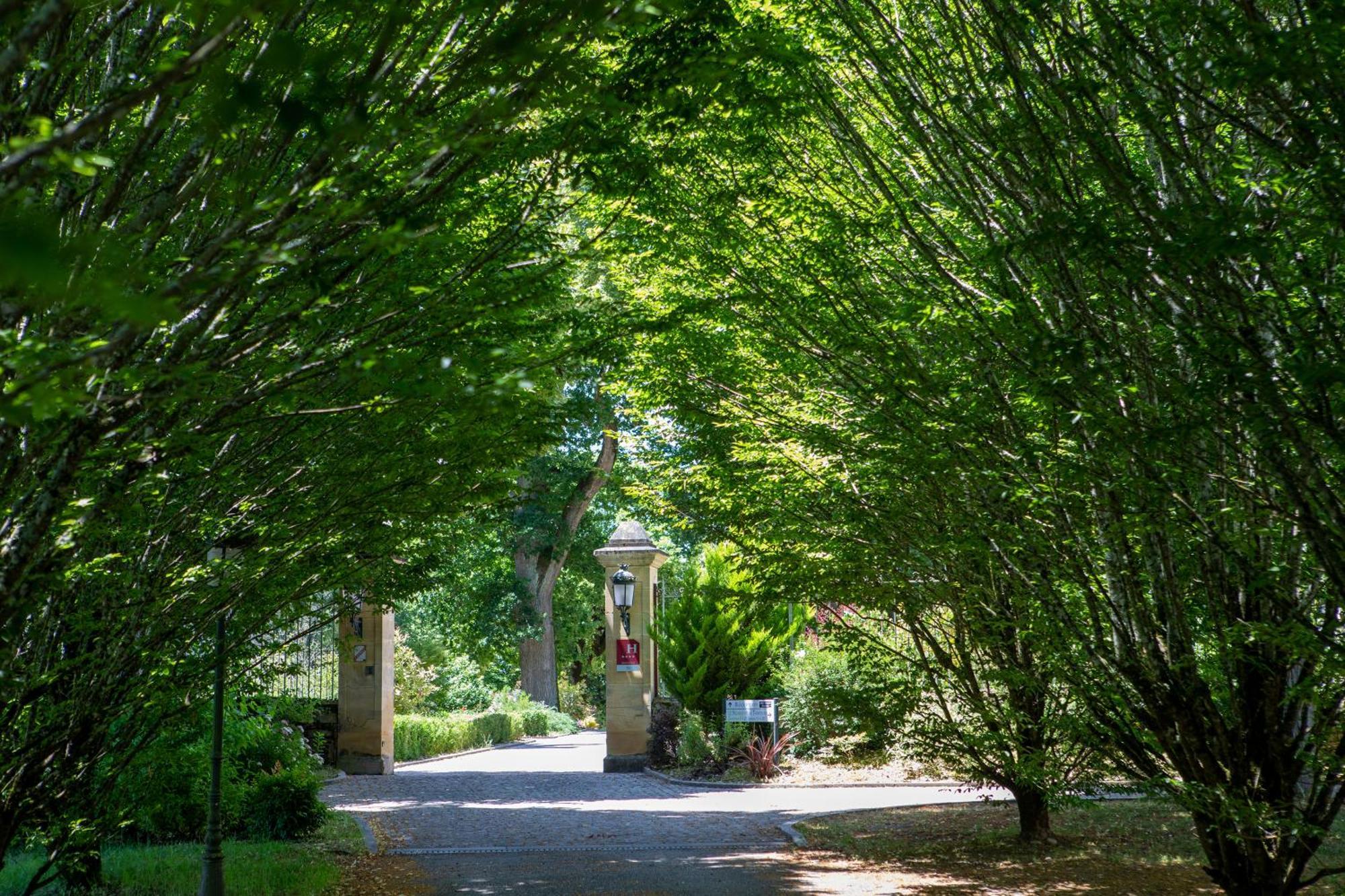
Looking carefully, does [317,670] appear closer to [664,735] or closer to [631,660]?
[631,660]

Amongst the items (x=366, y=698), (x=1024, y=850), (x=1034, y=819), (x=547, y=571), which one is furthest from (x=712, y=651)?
(x=547, y=571)

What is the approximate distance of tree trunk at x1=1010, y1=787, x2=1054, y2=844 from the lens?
1173cm

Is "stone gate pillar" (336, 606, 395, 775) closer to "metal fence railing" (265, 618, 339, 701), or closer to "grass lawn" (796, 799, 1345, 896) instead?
"metal fence railing" (265, 618, 339, 701)

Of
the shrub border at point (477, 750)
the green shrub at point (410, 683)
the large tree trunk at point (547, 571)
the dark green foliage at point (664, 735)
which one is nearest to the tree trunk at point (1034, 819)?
the dark green foliage at point (664, 735)

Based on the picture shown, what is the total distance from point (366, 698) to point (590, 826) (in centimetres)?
744

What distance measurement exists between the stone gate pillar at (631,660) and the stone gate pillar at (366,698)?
3949mm

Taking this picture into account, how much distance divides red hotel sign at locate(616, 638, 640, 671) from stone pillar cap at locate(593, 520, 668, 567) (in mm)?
1604

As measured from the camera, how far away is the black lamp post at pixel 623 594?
70.9ft

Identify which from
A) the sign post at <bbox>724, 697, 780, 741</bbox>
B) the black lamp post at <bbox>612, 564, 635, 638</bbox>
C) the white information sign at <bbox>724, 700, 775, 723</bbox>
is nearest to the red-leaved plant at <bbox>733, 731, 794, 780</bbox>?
the sign post at <bbox>724, 697, 780, 741</bbox>

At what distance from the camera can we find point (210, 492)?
241 inches

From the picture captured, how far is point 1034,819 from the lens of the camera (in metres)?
11.8

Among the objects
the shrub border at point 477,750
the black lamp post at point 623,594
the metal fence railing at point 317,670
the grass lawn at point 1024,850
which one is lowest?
the shrub border at point 477,750

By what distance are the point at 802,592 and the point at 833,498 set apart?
1499 millimetres

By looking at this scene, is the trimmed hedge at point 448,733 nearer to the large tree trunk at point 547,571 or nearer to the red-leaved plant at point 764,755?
the large tree trunk at point 547,571
